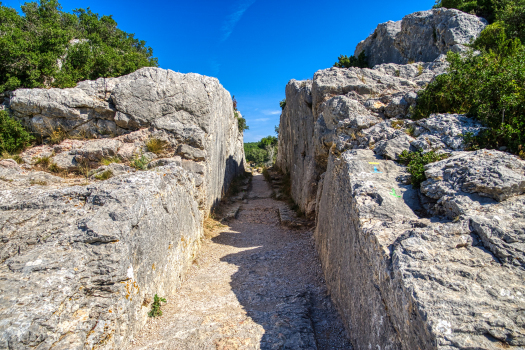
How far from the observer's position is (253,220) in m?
12.4

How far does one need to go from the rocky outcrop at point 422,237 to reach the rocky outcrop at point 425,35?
6813 mm

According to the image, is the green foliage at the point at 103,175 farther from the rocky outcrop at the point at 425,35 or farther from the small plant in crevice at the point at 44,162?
the rocky outcrop at the point at 425,35

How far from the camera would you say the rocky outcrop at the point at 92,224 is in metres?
3.37

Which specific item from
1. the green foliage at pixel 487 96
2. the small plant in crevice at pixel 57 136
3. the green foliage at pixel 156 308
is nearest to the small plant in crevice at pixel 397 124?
the green foliage at pixel 487 96

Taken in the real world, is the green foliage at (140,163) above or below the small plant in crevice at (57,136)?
below

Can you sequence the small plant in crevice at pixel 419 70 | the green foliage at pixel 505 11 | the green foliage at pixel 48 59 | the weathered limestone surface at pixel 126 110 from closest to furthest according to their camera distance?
the weathered limestone surface at pixel 126 110 → the small plant in crevice at pixel 419 70 → the green foliage at pixel 48 59 → the green foliage at pixel 505 11

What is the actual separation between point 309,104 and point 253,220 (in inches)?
243

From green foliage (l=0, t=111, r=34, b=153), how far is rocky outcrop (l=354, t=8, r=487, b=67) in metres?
16.5

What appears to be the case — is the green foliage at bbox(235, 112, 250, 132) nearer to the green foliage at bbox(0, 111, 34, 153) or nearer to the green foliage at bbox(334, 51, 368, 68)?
the green foliage at bbox(334, 51, 368, 68)

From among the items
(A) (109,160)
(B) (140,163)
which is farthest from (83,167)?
(B) (140,163)

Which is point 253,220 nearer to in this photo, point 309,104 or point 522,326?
point 309,104

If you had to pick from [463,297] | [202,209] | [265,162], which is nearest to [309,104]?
[202,209]

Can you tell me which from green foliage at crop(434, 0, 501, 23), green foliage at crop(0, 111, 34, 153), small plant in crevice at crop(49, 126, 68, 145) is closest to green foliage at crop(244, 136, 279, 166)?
green foliage at crop(434, 0, 501, 23)

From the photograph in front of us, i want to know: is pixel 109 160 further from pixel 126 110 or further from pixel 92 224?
pixel 92 224
